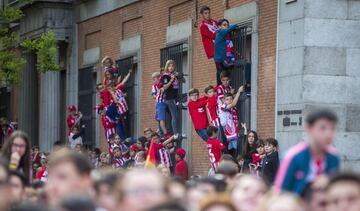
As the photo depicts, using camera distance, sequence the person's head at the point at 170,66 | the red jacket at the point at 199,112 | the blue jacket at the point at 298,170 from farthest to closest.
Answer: the person's head at the point at 170,66 → the red jacket at the point at 199,112 → the blue jacket at the point at 298,170

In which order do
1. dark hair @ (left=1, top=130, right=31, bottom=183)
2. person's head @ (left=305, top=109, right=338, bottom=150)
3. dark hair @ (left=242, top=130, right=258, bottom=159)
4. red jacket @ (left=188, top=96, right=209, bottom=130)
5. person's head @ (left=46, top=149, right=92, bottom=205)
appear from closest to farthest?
1. person's head @ (left=46, top=149, right=92, bottom=205)
2. person's head @ (left=305, top=109, right=338, bottom=150)
3. dark hair @ (left=1, top=130, right=31, bottom=183)
4. dark hair @ (left=242, top=130, right=258, bottom=159)
5. red jacket @ (left=188, top=96, right=209, bottom=130)

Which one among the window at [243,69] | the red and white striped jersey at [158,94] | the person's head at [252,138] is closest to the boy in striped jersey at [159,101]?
the red and white striped jersey at [158,94]

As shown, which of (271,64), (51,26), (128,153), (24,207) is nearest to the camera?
(24,207)

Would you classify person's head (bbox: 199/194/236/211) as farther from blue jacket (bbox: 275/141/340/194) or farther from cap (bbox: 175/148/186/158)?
cap (bbox: 175/148/186/158)

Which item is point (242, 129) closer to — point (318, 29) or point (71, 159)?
point (318, 29)

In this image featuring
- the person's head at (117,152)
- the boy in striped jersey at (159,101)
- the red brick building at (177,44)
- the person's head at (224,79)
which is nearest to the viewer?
the red brick building at (177,44)

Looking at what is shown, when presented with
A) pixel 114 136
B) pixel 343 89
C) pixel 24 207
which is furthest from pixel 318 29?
pixel 24 207

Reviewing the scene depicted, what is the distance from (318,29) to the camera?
24219mm

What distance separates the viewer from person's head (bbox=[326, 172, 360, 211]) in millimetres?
9977

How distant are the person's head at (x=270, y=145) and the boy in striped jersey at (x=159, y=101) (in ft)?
19.4

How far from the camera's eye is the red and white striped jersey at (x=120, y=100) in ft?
111

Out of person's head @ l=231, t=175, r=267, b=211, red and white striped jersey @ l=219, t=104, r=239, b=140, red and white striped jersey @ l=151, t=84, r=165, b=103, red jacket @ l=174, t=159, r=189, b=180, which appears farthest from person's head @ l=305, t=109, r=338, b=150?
red and white striped jersey @ l=151, t=84, r=165, b=103

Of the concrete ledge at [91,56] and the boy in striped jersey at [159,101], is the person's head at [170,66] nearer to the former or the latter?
the boy in striped jersey at [159,101]

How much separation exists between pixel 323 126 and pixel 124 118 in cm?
2346
